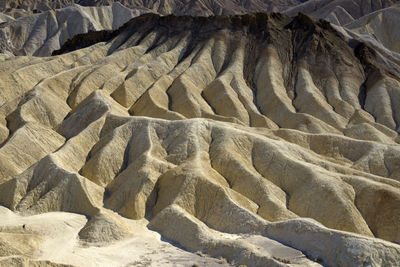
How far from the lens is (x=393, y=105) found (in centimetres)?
6488

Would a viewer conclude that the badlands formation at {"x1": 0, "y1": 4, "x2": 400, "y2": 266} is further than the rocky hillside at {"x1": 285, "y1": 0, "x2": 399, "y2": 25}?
No

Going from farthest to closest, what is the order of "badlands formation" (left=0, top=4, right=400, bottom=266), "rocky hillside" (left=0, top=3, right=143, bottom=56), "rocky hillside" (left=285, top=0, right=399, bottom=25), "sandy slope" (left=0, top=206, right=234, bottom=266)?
"rocky hillside" (left=285, top=0, right=399, bottom=25) < "rocky hillside" (left=0, top=3, right=143, bottom=56) < "badlands formation" (left=0, top=4, right=400, bottom=266) < "sandy slope" (left=0, top=206, right=234, bottom=266)

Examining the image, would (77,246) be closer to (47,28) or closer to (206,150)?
(206,150)

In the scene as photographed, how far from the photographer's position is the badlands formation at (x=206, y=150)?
89.5 ft

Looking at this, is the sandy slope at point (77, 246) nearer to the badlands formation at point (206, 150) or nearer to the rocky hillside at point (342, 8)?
the badlands formation at point (206, 150)

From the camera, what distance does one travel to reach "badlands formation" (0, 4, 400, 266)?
89.5 ft

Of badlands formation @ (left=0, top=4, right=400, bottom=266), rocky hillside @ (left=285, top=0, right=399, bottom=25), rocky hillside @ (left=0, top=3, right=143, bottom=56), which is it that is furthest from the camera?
rocky hillside @ (left=285, top=0, right=399, bottom=25)

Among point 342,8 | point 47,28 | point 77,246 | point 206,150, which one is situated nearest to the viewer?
point 77,246

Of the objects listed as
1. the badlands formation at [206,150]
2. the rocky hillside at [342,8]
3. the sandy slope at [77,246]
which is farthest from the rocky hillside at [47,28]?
the sandy slope at [77,246]

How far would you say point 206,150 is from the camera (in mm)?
40312

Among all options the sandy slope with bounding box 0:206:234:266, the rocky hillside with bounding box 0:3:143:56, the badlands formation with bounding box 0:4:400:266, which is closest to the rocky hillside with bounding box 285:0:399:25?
the rocky hillside with bounding box 0:3:143:56

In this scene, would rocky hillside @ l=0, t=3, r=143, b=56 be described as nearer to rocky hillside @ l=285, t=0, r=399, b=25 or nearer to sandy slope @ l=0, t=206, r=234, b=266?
rocky hillside @ l=285, t=0, r=399, b=25

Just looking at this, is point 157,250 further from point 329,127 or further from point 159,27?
point 159,27

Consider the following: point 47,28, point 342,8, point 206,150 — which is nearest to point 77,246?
point 206,150
